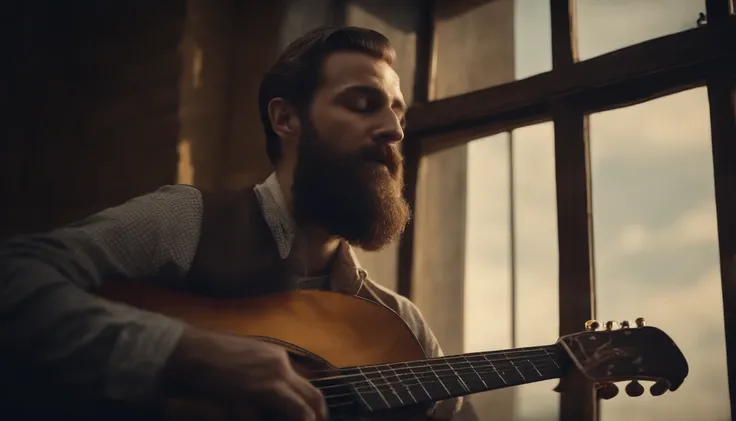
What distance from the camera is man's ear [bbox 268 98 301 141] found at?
1062 mm

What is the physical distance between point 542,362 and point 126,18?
0.77m

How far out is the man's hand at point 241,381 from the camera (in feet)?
2.16

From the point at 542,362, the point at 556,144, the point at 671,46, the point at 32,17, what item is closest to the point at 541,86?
the point at 556,144

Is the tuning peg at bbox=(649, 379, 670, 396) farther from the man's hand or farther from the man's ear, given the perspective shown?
the man's ear

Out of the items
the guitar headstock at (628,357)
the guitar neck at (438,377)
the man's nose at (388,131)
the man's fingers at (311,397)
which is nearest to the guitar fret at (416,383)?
the guitar neck at (438,377)

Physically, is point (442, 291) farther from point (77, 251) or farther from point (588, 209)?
point (77, 251)

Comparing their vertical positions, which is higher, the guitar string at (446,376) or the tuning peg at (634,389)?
the guitar string at (446,376)

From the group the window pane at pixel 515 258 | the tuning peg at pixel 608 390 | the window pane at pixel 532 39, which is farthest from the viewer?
the window pane at pixel 532 39

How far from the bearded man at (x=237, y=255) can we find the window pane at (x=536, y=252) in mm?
156

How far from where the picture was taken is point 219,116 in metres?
1.16

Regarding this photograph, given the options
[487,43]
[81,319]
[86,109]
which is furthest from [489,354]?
[487,43]

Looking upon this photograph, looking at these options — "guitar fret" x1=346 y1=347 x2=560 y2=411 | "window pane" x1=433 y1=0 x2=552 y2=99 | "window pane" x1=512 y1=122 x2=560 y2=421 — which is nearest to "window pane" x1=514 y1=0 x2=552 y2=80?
"window pane" x1=433 y1=0 x2=552 y2=99

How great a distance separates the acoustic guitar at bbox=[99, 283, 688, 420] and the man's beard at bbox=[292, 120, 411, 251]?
0.49 feet

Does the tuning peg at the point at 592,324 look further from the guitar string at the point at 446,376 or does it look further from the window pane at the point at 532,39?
the window pane at the point at 532,39
